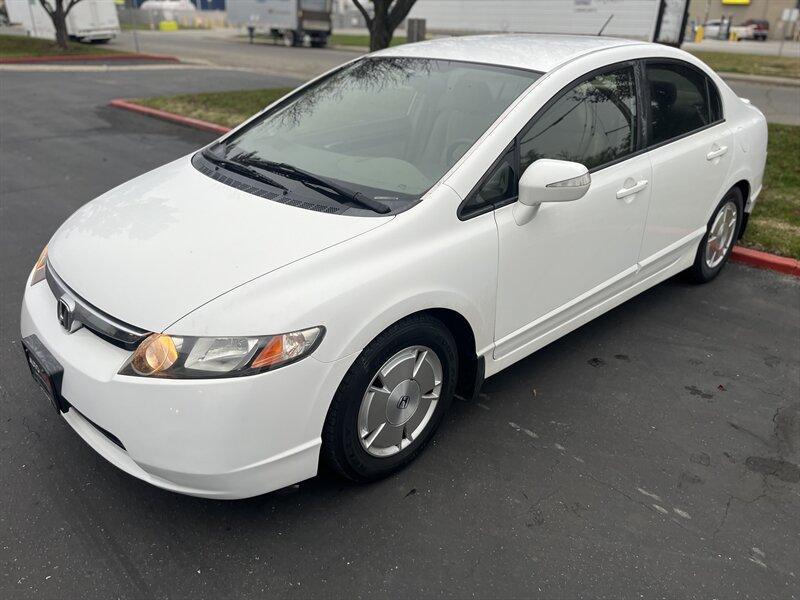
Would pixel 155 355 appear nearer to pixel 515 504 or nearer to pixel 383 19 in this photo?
pixel 515 504

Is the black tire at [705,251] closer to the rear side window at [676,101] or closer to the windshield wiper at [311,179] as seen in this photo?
the rear side window at [676,101]

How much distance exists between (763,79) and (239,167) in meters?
19.3

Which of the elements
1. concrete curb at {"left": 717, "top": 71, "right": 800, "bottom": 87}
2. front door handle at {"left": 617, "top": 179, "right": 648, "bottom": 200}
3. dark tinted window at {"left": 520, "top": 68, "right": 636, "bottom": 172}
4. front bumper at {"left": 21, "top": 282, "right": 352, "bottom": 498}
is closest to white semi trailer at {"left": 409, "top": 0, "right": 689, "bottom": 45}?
concrete curb at {"left": 717, "top": 71, "right": 800, "bottom": 87}

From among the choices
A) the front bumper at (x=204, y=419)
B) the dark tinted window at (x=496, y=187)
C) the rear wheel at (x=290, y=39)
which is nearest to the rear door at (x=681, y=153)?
the dark tinted window at (x=496, y=187)

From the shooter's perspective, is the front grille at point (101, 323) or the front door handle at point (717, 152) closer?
the front grille at point (101, 323)

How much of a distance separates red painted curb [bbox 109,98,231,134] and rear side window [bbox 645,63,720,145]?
6.65 meters

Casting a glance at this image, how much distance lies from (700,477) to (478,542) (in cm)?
110

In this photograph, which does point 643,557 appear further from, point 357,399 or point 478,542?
point 357,399

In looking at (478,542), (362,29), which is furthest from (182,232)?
(362,29)

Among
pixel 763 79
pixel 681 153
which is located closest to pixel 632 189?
pixel 681 153

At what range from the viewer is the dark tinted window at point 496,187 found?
2.74 meters

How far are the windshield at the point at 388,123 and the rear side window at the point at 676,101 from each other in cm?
104

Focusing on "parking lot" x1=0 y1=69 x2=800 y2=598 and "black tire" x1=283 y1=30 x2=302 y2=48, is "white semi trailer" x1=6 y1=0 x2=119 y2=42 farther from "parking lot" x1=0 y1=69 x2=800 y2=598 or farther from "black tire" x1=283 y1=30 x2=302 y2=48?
"parking lot" x1=0 y1=69 x2=800 y2=598

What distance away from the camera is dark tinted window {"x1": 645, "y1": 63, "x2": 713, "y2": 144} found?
12.2ft
